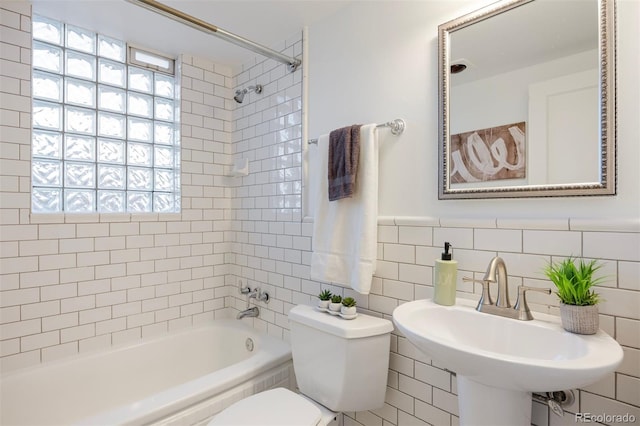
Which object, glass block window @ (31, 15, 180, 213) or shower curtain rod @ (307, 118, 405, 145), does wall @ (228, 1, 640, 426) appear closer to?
shower curtain rod @ (307, 118, 405, 145)

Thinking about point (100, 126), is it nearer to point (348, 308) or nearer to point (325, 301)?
point (325, 301)

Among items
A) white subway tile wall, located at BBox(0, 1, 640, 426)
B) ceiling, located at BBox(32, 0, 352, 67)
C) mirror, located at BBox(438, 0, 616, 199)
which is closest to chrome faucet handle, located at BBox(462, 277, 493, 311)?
white subway tile wall, located at BBox(0, 1, 640, 426)

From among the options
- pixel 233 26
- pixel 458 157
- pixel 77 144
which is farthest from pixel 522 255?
pixel 77 144

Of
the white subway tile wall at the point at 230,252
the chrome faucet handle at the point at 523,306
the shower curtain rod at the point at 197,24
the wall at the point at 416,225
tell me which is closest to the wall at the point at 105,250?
the white subway tile wall at the point at 230,252

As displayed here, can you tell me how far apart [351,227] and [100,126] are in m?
1.79

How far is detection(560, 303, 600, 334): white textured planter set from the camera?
3.18 feet

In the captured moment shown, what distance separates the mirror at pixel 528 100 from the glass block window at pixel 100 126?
1932mm

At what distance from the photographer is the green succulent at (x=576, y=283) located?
3.24 feet

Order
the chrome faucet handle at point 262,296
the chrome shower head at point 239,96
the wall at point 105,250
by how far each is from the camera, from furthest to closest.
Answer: the chrome shower head at point 239,96 → the chrome faucet handle at point 262,296 → the wall at point 105,250

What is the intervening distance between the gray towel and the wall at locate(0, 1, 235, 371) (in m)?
1.28

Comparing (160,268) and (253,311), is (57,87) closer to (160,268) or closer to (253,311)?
(160,268)

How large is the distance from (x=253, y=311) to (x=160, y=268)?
72cm

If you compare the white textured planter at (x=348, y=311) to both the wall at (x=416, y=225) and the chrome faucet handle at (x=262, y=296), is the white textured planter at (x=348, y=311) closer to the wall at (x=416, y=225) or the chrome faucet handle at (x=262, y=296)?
the wall at (x=416, y=225)

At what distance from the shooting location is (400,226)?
5.16 ft
